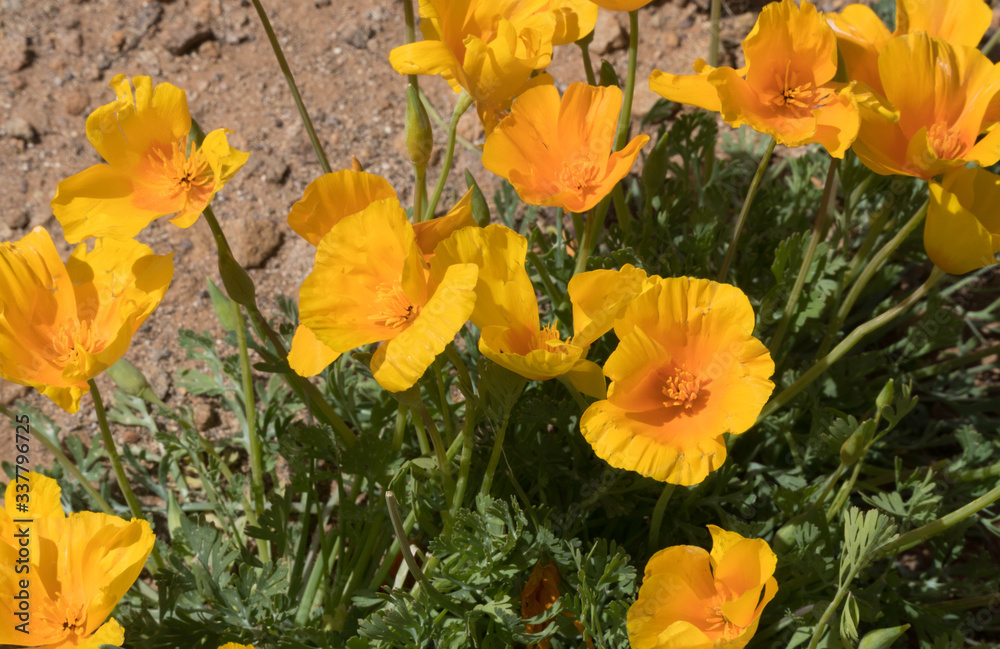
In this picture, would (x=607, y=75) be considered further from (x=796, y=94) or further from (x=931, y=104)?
(x=931, y=104)

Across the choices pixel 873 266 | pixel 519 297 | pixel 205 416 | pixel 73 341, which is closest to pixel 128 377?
pixel 73 341

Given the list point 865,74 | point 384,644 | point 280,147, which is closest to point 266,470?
point 384,644

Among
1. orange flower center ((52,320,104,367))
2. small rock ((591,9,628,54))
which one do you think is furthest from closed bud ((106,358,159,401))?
small rock ((591,9,628,54))

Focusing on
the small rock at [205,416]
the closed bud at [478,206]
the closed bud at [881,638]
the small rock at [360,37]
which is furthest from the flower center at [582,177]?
the small rock at [360,37]

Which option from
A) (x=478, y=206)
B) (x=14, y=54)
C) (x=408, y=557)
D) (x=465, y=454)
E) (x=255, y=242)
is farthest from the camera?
(x=14, y=54)

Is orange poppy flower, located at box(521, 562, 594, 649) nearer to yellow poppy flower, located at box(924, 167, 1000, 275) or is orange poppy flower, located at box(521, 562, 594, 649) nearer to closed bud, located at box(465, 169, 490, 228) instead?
closed bud, located at box(465, 169, 490, 228)

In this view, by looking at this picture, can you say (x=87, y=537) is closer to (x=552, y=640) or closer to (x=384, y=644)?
(x=384, y=644)
